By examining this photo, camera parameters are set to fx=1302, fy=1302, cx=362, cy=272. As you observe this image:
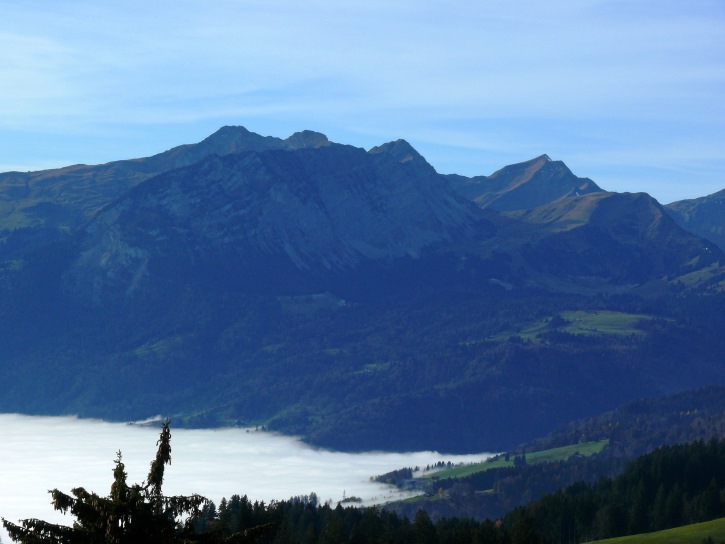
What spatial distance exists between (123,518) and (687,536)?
14935cm

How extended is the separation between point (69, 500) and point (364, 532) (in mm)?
160412

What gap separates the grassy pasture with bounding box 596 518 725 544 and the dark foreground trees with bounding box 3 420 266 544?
473ft

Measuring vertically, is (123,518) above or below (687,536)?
above

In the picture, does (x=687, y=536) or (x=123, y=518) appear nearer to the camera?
(x=123, y=518)

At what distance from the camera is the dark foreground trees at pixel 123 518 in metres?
35.8

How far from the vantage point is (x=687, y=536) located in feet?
571

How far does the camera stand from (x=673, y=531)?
181 metres

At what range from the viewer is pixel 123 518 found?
36.2 m

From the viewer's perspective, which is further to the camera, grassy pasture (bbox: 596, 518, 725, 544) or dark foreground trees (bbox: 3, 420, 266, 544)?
grassy pasture (bbox: 596, 518, 725, 544)

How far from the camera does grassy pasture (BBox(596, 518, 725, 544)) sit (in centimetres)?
17150

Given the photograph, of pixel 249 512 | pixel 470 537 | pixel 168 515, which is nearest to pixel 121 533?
pixel 168 515

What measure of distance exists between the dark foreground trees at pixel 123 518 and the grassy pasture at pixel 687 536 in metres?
144

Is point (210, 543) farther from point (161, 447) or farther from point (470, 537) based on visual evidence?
point (470, 537)

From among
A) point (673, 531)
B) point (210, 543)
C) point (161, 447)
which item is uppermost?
point (161, 447)
